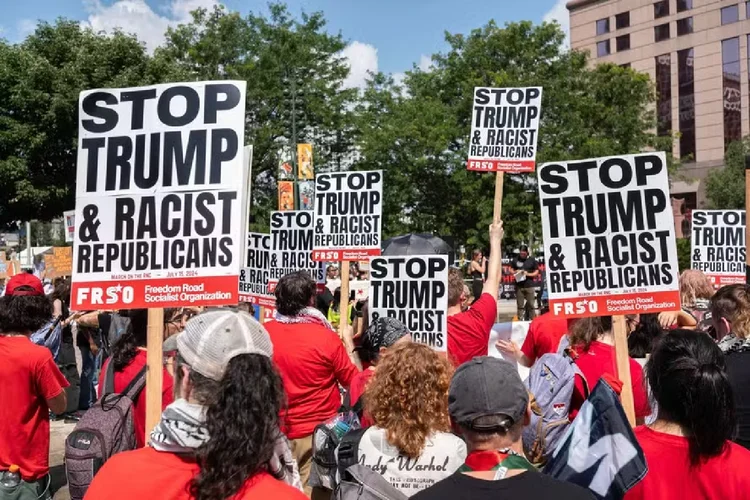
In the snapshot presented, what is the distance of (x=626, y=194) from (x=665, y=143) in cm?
3647

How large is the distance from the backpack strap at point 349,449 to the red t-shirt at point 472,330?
7.17 feet

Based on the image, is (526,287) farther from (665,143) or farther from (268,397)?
(665,143)

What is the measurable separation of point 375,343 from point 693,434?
2.11 metres

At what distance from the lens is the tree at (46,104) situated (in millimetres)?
28078

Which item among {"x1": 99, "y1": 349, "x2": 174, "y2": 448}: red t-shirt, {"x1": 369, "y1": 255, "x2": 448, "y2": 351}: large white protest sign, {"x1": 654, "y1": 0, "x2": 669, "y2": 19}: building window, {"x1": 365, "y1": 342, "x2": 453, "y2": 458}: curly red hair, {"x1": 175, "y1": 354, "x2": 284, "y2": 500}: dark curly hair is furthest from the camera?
{"x1": 654, "y1": 0, "x2": 669, "y2": 19}: building window

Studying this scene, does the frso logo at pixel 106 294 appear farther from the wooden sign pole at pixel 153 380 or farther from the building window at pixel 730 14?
the building window at pixel 730 14

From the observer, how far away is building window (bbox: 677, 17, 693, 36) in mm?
Answer: 68625

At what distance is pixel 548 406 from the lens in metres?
4.09

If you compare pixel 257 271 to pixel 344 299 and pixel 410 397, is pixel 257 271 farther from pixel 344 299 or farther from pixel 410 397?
pixel 410 397

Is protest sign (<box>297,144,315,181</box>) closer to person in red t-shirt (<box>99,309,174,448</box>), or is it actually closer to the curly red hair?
person in red t-shirt (<box>99,309,174,448</box>)

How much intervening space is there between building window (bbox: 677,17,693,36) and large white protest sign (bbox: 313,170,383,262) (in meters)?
67.3

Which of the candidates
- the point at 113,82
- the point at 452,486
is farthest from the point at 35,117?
the point at 452,486

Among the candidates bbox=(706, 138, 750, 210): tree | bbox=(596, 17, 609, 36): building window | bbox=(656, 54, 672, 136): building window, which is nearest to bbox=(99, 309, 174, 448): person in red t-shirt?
bbox=(706, 138, 750, 210): tree

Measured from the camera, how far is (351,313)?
1831 centimetres
